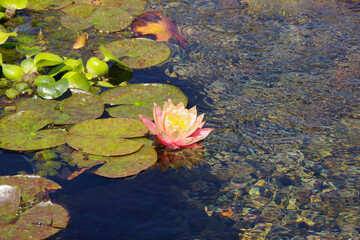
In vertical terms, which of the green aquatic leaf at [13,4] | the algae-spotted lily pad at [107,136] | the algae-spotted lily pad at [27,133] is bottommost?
the algae-spotted lily pad at [27,133]

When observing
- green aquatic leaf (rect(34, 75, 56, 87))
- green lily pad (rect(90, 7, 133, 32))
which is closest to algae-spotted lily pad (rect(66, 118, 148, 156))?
green aquatic leaf (rect(34, 75, 56, 87))

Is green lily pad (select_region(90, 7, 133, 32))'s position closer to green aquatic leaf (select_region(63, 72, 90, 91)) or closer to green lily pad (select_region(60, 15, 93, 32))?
green lily pad (select_region(60, 15, 93, 32))

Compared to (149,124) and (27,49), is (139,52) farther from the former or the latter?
(149,124)

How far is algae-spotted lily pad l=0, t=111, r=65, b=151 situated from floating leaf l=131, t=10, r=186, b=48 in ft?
5.32

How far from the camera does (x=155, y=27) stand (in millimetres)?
3957

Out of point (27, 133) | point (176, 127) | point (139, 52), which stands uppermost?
point (176, 127)

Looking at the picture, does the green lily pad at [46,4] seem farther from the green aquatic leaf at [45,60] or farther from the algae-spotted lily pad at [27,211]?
the algae-spotted lily pad at [27,211]

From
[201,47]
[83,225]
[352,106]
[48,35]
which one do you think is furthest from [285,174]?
[48,35]

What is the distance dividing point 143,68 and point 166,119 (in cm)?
109

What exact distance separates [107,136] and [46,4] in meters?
2.54

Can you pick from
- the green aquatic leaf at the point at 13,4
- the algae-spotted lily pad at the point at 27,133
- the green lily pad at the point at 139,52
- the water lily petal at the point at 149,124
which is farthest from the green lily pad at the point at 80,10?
the water lily petal at the point at 149,124

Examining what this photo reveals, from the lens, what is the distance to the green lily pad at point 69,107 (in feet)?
8.78

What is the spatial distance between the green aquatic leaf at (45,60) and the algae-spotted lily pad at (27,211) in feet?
3.96

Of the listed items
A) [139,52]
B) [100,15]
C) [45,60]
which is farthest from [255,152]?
[100,15]
